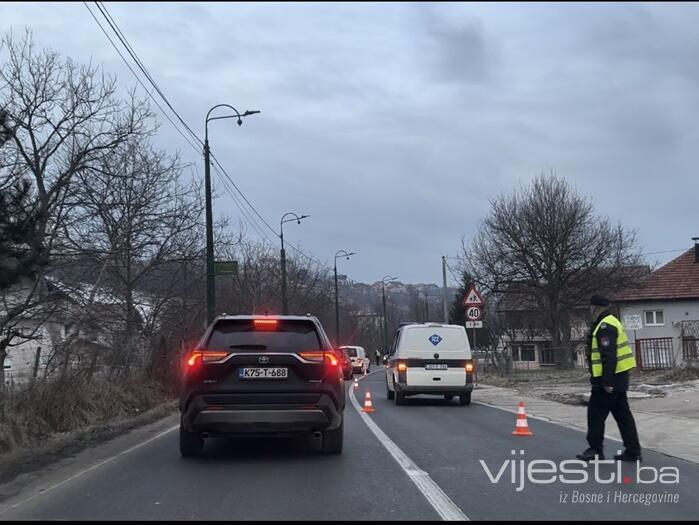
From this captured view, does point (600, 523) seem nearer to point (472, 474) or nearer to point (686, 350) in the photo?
point (472, 474)

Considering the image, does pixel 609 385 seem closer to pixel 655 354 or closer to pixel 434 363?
pixel 434 363

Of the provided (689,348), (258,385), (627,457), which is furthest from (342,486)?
(689,348)

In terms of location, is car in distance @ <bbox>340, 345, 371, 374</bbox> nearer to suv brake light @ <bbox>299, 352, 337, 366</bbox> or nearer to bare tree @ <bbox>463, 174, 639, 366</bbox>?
bare tree @ <bbox>463, 174, 639, 366</bbox>

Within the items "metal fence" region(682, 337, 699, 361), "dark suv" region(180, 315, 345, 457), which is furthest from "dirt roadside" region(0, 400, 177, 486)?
"metal fence" region(682, 337, 699, 361)

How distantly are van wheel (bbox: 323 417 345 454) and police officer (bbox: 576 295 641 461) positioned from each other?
112 inches

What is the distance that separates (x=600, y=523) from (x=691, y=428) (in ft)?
23.2

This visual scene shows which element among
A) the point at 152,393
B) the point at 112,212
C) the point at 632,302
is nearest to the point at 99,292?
the point at 112,212

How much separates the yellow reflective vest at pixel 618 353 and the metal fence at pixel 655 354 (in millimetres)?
19933

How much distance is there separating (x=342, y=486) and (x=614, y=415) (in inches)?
132

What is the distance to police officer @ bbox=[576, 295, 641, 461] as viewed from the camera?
8414 millimetres

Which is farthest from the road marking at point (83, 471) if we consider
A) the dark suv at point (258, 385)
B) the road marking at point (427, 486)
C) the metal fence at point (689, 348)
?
the metal fence at point (689, 348)

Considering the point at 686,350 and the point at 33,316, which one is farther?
the point at 686,350

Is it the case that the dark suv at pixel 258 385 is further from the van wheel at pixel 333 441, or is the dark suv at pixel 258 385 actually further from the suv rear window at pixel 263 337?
the van wheel at pixel 333 441

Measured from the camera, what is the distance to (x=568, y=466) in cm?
841
